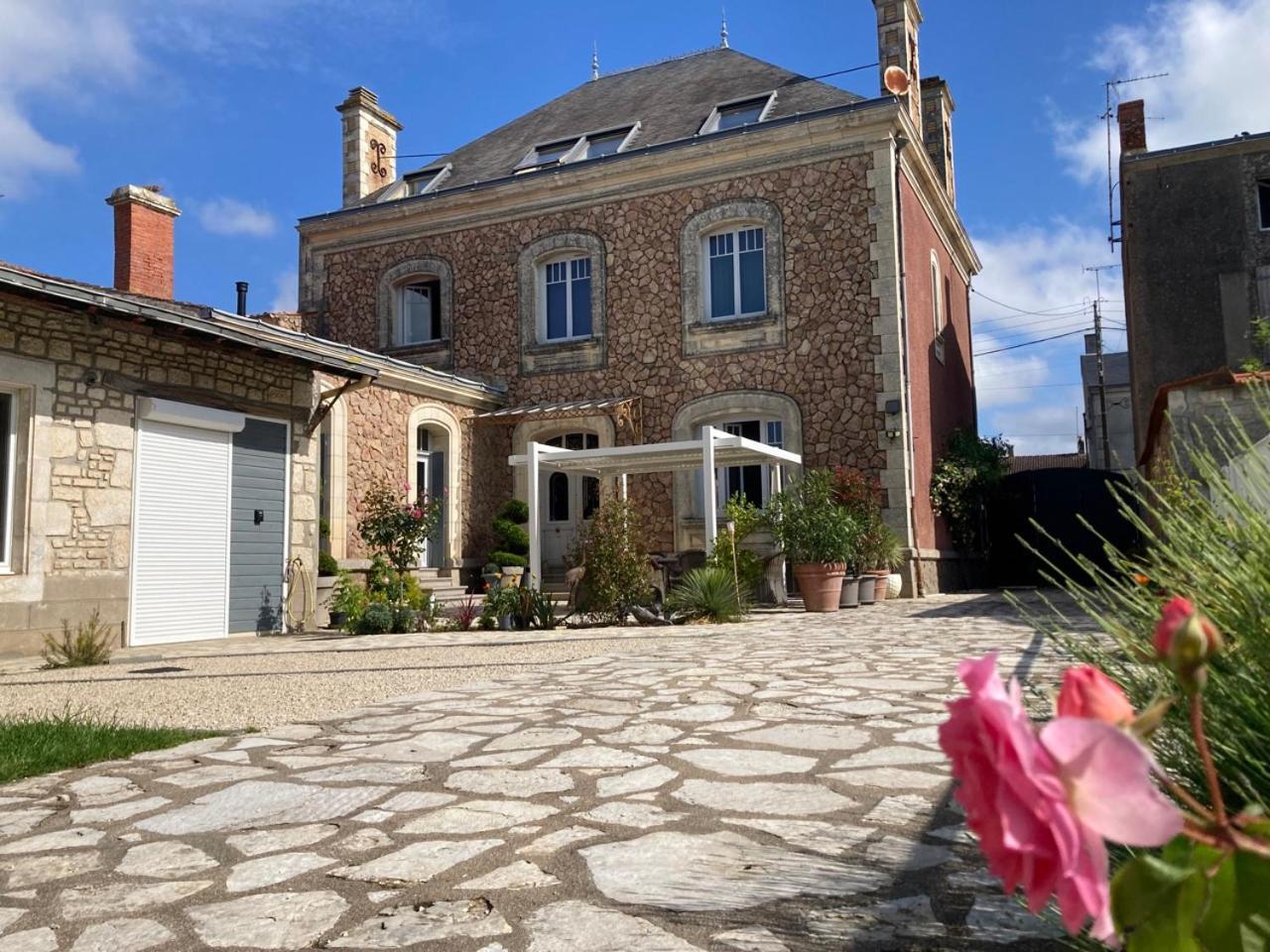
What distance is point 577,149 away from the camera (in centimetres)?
1725

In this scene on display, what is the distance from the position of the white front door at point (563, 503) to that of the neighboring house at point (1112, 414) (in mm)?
20239

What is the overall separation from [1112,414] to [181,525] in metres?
30.6

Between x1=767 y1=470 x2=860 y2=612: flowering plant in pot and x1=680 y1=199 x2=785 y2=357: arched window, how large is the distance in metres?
3.49

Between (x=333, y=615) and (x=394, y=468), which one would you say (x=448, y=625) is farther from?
(x=394, y=468)

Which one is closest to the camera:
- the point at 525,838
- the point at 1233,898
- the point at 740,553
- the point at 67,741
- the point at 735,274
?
the point at 1233,898

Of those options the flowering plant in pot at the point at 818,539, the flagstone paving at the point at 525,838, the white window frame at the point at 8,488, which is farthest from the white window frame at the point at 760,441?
the flagstone paving at the point at 525,838

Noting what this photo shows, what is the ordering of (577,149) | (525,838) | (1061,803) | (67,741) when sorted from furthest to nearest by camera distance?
(577,149)
(67,741)
(525,838)
(1061,803)

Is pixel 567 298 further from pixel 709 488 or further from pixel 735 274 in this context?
pixel 709 488

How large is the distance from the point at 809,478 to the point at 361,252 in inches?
389

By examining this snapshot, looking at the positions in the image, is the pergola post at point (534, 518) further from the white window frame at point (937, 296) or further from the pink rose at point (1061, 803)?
the pink rose at point (1061, 803)

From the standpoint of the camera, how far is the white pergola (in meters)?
12.1

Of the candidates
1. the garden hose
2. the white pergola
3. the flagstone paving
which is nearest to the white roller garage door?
the garden hose

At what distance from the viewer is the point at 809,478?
12.4 m

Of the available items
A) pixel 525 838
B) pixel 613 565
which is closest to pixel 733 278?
pixel 613 565
